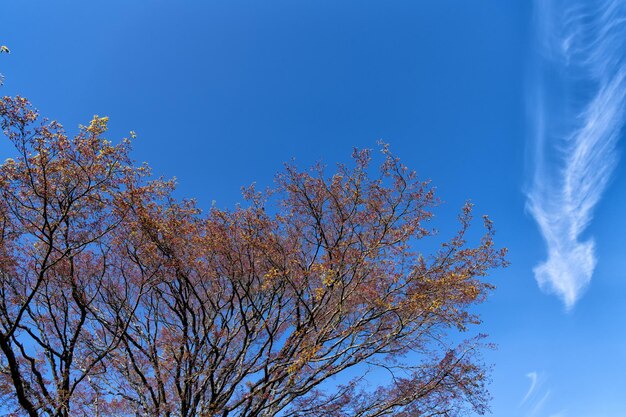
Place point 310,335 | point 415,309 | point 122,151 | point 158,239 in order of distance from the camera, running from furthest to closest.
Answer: point 310,335, point 415,309, point 158,239, point 122,151

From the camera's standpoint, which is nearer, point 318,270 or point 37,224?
point 37,224

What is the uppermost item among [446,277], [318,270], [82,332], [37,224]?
[37,224]

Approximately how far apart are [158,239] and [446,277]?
6404 mm

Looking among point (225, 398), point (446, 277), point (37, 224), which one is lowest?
point (225, 398)

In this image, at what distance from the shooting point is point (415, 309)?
9023 mm

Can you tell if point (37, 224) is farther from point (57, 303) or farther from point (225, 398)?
point (225, 398)

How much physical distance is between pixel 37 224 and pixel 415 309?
7970 millimetres

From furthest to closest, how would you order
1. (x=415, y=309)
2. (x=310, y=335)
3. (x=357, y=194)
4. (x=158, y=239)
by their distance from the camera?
(x=357, y=194), (x=310, y=335), (x=415, y=309), (x=158, y=239)

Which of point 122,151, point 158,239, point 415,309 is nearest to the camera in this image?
point 122,151

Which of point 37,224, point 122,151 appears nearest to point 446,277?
point 122,151

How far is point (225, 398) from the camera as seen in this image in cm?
892

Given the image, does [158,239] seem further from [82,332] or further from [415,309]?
[415,309]

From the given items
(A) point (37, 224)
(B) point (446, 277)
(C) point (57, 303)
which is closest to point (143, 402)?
(C) point (57, 303)

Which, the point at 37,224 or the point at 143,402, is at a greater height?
the point at 37,224
